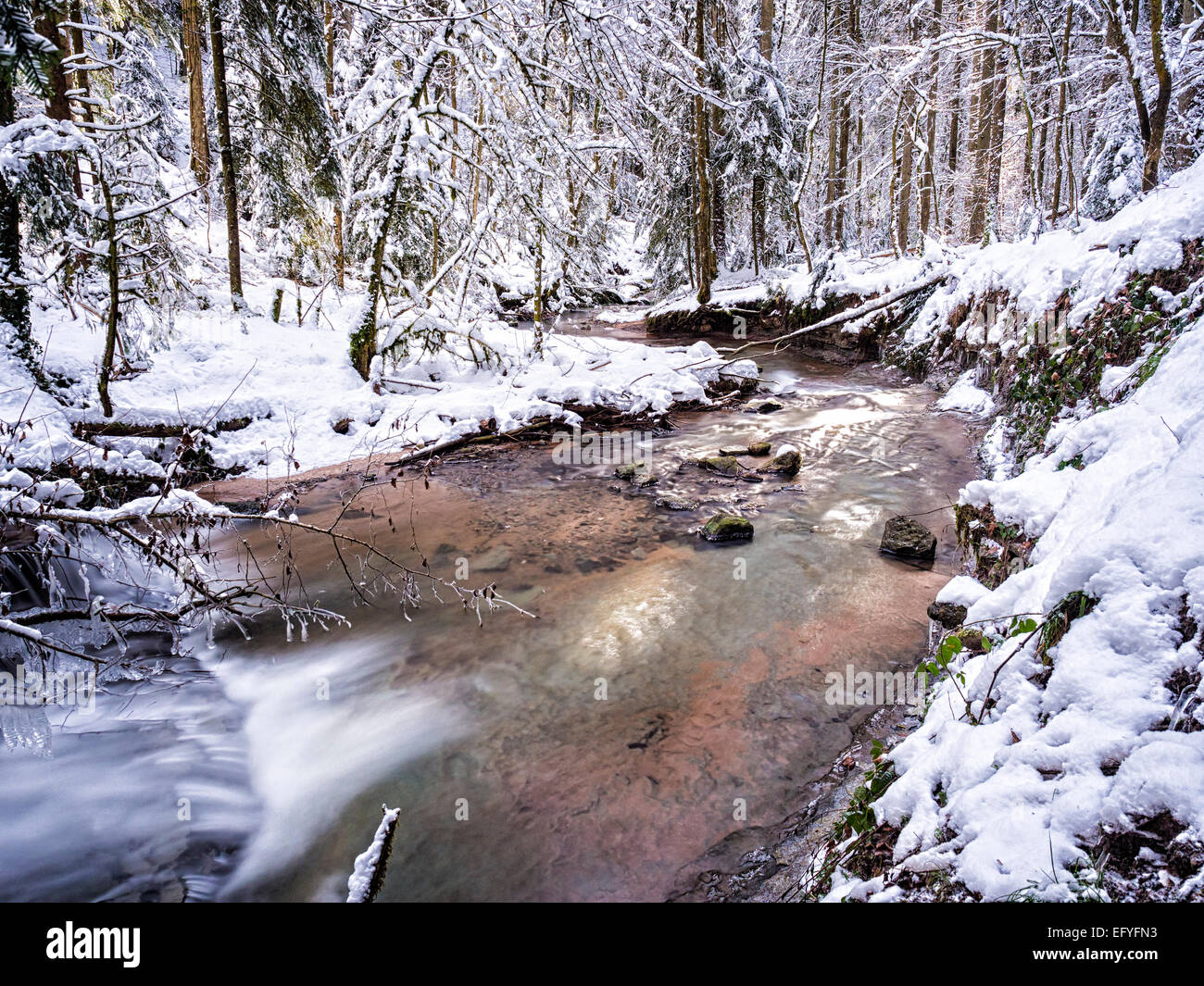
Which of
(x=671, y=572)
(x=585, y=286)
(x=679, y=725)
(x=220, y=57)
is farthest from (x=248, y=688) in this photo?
(x=220, y=57)

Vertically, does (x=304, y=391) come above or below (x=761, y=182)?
below

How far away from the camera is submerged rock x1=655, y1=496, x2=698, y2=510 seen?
802cm

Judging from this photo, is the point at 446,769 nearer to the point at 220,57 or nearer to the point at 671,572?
the point at 671,572

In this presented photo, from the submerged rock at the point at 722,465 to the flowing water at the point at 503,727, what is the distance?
5.42 ft

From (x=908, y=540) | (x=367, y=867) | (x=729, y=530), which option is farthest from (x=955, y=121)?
(x=367, y=867)

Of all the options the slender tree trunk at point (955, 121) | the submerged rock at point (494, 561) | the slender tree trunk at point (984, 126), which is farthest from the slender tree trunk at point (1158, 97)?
the slender tree trunk at point (955, 121)

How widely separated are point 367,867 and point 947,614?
441cm

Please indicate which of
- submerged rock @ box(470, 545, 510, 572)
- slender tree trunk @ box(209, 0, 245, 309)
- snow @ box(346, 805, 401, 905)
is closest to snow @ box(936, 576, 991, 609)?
snow @ box(346, 805, 401, 905)

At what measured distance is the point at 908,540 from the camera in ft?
20.9

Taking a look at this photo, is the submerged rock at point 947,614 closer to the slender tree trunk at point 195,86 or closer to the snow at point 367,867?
the snow at point 367,867

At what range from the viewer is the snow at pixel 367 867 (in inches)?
89.7
